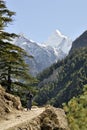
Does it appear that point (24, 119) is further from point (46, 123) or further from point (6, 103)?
point (6, 103)

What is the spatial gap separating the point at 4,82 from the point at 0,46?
451 centimetres

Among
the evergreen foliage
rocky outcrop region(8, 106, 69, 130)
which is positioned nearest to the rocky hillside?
rocky outcrop region(8, 106, 69, 130)

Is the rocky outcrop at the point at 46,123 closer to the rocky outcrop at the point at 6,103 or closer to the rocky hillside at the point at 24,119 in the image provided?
the rocky hillside at the point at 24,119

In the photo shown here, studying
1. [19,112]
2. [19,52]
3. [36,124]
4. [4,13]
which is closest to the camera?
[36,124]

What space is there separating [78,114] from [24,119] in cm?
1115

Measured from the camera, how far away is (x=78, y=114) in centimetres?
3800

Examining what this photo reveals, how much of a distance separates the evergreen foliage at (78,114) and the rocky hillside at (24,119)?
5195 mm

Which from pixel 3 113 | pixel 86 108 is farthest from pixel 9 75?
pixel 3 113

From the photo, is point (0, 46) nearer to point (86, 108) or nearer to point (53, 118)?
point (86, 108)

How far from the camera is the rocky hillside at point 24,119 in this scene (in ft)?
82.3

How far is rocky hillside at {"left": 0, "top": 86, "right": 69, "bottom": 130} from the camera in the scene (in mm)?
25094

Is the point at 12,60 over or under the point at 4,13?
under

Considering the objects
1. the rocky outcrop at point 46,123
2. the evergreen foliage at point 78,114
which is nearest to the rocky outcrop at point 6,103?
the rocky outcrop at point 46,123

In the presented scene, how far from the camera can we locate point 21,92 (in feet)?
162
